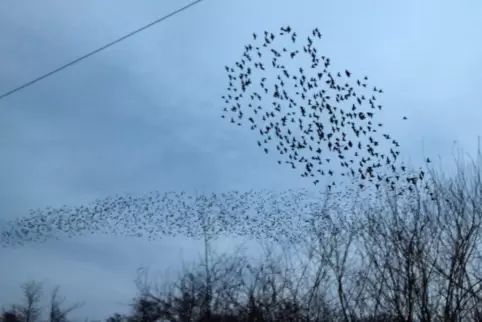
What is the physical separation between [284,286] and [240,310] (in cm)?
217

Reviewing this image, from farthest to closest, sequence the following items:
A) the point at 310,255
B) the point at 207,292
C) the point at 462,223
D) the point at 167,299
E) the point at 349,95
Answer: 1. the point at 167,299
2. the point at 207,292
3. the point at 310,255
4. the point at 462,223
5. the point at 349,95

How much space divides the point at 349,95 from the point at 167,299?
2389cm

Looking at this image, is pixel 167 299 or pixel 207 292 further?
pixel 167 299

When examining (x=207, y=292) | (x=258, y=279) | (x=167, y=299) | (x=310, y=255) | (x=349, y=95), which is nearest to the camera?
(x=349, y=95)

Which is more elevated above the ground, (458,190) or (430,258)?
(458,190)

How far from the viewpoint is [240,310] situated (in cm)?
1956

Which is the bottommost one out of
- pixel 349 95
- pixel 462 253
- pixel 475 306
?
pixel 475 306

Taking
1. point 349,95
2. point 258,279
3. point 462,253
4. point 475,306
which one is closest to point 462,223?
point 462,253

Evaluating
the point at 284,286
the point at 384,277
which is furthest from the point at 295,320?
the point at 384,277

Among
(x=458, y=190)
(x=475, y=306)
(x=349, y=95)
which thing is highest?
(x=349, y=95)

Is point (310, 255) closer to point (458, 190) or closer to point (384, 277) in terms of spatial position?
point (384, 277)

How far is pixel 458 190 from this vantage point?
1267 cm

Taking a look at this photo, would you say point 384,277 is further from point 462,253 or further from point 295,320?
point 295,320

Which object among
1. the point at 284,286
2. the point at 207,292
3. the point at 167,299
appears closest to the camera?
the point at 284,286
